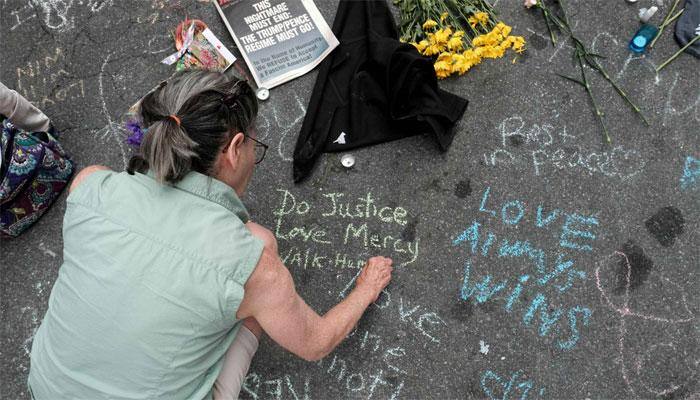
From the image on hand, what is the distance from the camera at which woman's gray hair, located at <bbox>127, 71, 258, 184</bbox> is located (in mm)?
1435

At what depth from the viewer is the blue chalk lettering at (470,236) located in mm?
2389

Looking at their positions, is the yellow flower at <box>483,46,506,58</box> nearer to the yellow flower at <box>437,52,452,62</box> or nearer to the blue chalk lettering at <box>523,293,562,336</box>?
the yellow flower at <box>437,52,452,62</box>

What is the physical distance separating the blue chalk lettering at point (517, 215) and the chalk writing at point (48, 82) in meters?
2.35

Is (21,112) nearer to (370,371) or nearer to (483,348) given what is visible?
(370,371)

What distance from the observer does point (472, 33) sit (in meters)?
2.59

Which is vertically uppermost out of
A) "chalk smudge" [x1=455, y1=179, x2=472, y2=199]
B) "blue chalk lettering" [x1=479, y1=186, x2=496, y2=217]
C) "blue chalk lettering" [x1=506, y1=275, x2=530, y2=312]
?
"chalk smudge" [x1=455, y1=179, x2=472, y2=199]

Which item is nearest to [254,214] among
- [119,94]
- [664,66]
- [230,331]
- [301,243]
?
[301,243]

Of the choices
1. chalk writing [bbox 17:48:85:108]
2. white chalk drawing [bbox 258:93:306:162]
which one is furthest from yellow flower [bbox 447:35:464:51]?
chalk writing [bbox 17:48:85:108]

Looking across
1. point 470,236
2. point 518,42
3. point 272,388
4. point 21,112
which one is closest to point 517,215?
point 470,236

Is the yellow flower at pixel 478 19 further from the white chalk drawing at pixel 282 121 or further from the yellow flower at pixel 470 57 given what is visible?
the white chalk drawing at pixel 282 121

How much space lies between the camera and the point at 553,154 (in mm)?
2463

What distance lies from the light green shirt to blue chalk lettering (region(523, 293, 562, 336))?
142 cm

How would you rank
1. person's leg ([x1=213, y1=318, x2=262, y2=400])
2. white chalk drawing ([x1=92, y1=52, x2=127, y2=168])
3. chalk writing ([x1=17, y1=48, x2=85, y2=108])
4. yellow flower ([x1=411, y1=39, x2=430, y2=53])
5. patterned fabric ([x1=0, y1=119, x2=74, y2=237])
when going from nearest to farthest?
person's leg ([x1=213, y1=318, x2=262, y2=400]) → patterned fabric ([x1=0, y1=119, x2=74, y2=237]) → yellow flower ([x1=411, y1=39, x2=430, y2=53]) → white chalk drawing ([x1=92, y1=52, x2=127, y2=168]) → chalk writing ([x1=17, y1=48, x2=85, y2=108])

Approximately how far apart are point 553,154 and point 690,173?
0.66 m
